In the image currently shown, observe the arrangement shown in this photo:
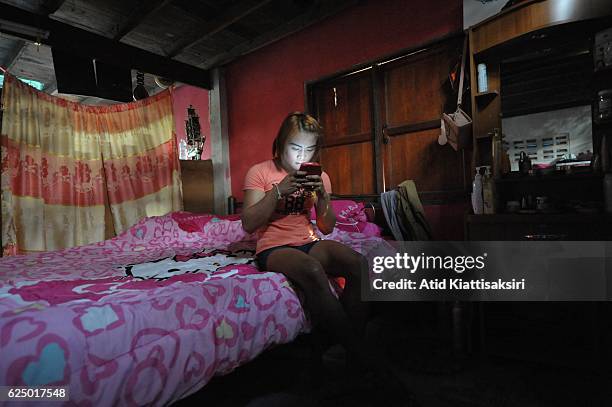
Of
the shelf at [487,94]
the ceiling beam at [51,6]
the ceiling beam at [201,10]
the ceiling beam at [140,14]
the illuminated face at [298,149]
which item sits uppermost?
the ceiling beam at [201,10]

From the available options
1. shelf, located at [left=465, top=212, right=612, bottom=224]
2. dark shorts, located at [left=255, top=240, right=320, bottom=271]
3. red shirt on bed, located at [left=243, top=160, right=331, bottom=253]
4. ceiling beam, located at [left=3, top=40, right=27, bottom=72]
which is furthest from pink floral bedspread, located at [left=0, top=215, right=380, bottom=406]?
ceiling beam, located at [left=3, top=40, right=27, bottom=72]

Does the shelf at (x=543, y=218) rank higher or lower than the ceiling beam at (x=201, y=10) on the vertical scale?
lower

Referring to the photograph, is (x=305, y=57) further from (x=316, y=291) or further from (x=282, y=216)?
(x=316, y=291)

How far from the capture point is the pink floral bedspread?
2.69 feet

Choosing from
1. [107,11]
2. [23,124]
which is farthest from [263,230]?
[23,124]

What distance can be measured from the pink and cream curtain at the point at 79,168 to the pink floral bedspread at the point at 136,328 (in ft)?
5.75

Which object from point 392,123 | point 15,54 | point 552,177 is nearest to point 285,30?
point 392,123

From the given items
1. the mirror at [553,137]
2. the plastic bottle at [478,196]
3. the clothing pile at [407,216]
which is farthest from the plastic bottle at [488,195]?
the clothing pile at [407,216]

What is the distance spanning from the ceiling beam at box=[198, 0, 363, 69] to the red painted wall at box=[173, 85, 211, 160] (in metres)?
0.74

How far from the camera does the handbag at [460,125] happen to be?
2.23 m

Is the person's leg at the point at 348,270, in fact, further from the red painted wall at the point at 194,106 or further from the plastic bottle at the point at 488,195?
the red painted wall at the point at 194,106

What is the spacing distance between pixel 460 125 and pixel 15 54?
4904 mm

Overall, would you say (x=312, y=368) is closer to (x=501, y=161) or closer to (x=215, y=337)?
(x=215, y=337)

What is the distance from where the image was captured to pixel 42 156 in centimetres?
322
